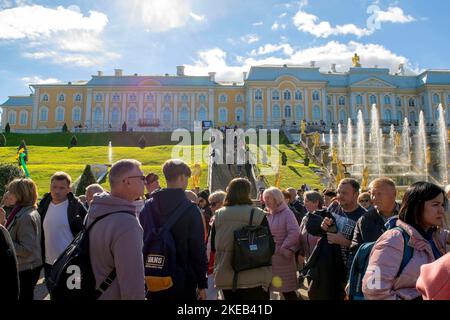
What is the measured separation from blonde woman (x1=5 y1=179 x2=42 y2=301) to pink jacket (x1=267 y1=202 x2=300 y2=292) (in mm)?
2765

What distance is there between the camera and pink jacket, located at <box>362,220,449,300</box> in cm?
256

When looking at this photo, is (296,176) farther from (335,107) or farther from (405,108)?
(405,108)

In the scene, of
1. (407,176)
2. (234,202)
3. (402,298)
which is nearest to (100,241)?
(234,202)

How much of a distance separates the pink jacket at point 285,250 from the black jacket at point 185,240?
155cm

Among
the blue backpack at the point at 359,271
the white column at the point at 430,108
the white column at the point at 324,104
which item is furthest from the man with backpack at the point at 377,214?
the white column at the point at 430,108

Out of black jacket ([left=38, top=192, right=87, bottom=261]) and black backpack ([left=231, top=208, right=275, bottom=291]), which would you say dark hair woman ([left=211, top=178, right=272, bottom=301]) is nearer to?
black backpack ([left=231, top=208, right=275, bottom=291])

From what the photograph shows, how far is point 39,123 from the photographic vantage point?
5972 centimetres

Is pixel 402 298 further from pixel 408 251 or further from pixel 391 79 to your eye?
pixel 391 79

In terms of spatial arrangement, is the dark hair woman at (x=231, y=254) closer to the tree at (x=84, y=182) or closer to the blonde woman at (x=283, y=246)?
the blonde woman at (x=283, y=246)

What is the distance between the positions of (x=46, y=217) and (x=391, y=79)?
6655cm

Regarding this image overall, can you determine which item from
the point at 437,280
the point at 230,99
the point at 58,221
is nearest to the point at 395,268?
the point at 437,280

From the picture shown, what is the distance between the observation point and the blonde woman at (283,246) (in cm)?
471

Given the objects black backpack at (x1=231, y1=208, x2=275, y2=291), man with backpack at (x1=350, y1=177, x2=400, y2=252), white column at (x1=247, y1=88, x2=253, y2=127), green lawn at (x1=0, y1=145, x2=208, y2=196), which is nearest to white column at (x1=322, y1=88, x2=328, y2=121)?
white column at (x1=247, y1=88, x2=253, y2=127)

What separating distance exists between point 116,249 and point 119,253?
1.3 inches
